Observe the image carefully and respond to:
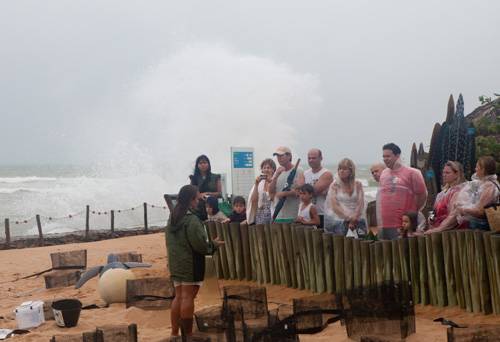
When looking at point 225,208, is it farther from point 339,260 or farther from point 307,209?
point 339,260

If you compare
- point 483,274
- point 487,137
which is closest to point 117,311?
point 483,274

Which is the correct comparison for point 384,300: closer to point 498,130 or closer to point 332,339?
point 332,339

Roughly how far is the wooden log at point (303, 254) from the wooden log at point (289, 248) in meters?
0.20

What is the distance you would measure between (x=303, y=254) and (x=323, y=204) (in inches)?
30.4

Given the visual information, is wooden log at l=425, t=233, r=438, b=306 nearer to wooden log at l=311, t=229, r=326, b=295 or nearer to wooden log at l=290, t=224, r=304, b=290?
wooden log at l=311, t=229, r=326, b=295

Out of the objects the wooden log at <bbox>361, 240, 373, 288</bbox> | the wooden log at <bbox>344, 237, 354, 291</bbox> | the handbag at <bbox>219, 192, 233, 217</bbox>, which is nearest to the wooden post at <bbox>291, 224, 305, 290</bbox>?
the wooden log at <bbox>344, 237, 354, 291</bbox>

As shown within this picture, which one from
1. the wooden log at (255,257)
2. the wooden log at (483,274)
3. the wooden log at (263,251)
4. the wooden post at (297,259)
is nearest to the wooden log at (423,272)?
the wooden log at (483,274)

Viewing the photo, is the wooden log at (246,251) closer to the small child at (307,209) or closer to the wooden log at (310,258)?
the small child at (307,209)

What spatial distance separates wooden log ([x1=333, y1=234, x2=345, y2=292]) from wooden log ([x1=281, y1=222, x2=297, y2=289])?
2.89 ft

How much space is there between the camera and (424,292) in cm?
588

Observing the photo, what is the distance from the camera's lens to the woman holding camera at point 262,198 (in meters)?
7.85

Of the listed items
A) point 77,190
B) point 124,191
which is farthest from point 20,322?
point 77,190

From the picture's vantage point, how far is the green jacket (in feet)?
16.8

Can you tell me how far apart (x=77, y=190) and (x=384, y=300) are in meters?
43.5
